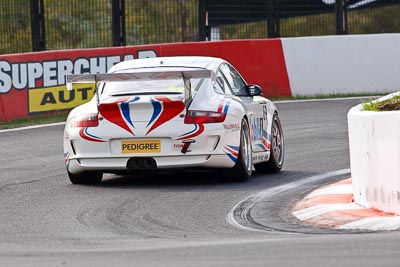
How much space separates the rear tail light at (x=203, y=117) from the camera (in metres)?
11.9

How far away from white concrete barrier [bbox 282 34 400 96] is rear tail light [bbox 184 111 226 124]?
12453 mm

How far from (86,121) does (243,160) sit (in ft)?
5.27

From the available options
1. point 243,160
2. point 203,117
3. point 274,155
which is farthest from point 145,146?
point 274,155

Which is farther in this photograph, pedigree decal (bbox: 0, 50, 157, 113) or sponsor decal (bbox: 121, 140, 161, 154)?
pedigree decal (bbox: 0, 50, 157, 113)

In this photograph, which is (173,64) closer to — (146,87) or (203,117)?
(146,87)

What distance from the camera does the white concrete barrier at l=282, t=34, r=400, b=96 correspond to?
24.4 meters

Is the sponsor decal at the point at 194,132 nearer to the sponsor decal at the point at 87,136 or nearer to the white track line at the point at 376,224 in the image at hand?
the sponsor decal at the point at 87,136

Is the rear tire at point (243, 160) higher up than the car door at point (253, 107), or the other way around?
the car door at point (253, 107)

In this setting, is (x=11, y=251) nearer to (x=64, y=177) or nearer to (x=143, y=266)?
(x=143, y=266)

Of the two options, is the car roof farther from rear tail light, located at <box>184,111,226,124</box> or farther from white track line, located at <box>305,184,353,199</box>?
white track line, located at <box>305,184,353,199</box>

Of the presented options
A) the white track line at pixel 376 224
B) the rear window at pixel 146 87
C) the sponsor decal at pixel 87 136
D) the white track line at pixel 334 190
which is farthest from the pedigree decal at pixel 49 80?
the white track line at pixel 376 224

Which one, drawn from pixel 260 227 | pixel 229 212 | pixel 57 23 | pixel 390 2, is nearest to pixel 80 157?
pixel 229 212

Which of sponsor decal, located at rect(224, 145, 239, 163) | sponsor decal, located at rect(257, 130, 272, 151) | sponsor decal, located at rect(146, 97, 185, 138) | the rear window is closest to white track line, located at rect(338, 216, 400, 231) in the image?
sponsor decal, located at rect(224, 145, 239, 163)

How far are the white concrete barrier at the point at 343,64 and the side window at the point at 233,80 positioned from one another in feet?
36.0
